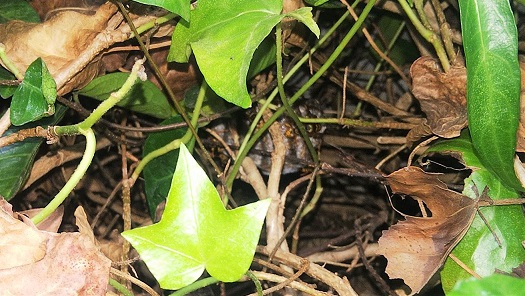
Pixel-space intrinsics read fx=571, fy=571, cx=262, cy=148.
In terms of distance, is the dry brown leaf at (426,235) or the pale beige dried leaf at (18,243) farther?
the dry brown leaf at (426,235)

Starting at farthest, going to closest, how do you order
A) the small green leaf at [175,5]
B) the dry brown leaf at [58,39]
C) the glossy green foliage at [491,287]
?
the dry brown leaf at [58,39]
the small green leaf at [175,5]
the glossy green foliage at [491,287]

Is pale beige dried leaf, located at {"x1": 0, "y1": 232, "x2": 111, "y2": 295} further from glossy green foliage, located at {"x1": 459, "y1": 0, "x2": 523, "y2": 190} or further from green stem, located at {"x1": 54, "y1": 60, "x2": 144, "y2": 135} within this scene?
glossy green foliage, located at {"x1": 459, "y1": 0, "x2": 523, "y2": 190}

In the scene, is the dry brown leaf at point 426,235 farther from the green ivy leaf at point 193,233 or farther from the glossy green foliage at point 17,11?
the glossy green foliage at point 17,11

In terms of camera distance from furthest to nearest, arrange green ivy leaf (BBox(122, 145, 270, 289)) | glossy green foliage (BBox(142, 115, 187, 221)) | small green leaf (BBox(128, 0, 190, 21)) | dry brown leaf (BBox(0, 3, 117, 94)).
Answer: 1. glossy green foliage (BBox(142, 115, 187, 221))
2. dry brown leaf (BBox(0, 3, 117, 94))
3. small green leaf (BBox(128, 0, 190, 21))
4. green ivy leaf (BBox(122, 145, 270, 289))

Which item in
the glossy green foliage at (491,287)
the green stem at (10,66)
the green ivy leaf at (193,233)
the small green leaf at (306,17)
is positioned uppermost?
the small green leaf at (306,17)

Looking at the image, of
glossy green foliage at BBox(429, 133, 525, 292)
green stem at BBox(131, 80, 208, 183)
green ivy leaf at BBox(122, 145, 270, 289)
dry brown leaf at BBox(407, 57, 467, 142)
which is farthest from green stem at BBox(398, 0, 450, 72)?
green ivy leaf at BBox(122, 145, 270, 289)

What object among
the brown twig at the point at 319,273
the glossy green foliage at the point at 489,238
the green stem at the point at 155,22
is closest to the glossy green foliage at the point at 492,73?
the glossy green foliage at the point at 489,238

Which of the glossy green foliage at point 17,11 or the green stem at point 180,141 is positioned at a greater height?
the glossy green foliage at point 17,11
